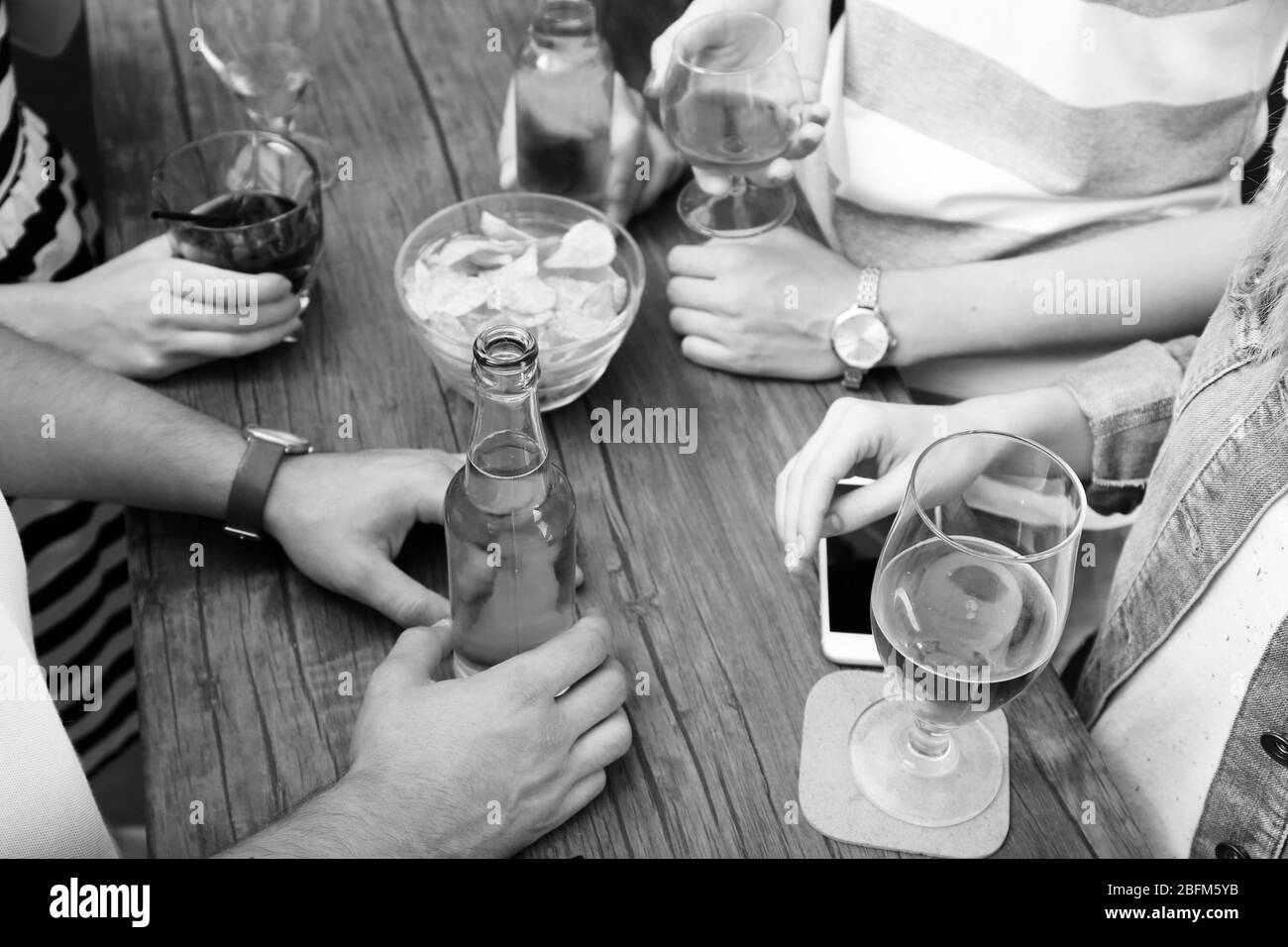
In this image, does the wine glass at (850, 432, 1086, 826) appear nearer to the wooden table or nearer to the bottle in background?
the wooden table

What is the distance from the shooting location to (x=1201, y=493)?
3.40 feet

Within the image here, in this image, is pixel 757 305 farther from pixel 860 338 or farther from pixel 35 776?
pixel 35 776

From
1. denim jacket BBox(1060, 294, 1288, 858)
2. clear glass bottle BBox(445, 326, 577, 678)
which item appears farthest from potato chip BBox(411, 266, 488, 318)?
denim jacket BBox(1060, 294, 1288, 858)

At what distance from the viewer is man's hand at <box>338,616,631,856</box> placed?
84 cm

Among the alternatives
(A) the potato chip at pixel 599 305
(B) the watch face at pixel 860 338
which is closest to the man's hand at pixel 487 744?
(A) the potato chip at pixel 599 305

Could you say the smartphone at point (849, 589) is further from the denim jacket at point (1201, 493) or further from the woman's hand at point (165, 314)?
the woman's hand at point (165, 314)

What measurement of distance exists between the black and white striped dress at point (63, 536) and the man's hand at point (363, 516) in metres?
0.54

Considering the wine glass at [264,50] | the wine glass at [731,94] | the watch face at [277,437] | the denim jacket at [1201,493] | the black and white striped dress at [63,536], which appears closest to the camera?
the denim jacket at [1201,493]

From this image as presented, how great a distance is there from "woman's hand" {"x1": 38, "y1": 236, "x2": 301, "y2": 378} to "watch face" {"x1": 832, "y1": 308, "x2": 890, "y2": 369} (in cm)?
53

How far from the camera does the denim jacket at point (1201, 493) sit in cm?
97

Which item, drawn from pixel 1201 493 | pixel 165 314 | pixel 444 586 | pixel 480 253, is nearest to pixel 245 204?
pixel 165 314

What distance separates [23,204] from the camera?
1421 millimetres
